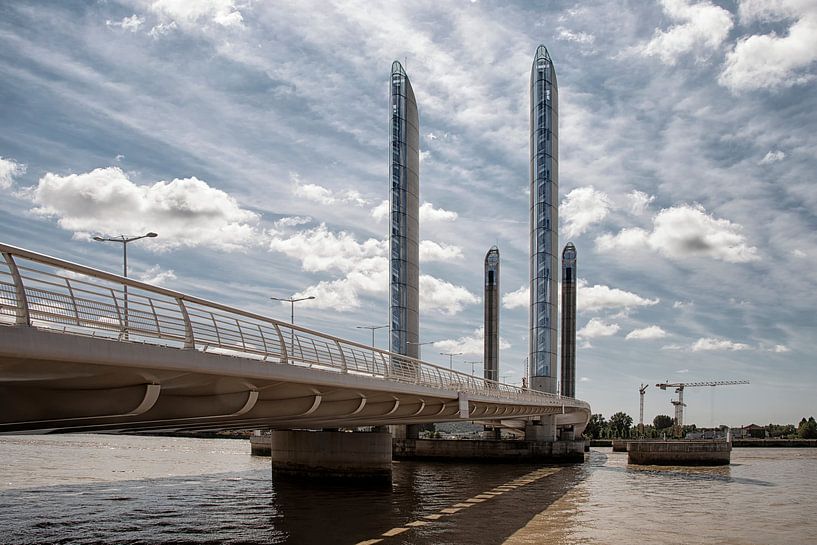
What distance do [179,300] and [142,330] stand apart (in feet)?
5.04

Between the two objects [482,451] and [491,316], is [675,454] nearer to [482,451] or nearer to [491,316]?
[482,451]

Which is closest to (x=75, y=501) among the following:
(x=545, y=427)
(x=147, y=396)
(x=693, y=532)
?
(x=147, y=396)

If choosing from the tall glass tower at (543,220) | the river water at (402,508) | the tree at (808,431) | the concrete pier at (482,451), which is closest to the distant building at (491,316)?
the tall glass tower at (543,220)

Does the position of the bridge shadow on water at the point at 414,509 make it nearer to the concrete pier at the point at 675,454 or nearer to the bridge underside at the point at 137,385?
the bridge underside at the point at 137,385

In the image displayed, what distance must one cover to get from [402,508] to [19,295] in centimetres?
2450

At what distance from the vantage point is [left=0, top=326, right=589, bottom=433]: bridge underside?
14070mm

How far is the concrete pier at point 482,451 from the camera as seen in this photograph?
75.2 metres

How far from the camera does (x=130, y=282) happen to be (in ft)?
52.2

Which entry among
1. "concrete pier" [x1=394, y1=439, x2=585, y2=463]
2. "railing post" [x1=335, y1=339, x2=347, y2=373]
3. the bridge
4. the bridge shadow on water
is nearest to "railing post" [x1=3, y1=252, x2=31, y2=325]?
the bridge

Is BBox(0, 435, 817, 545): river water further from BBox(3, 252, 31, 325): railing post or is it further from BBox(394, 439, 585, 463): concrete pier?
BBox(394, 439, 585, 463): concrete pier

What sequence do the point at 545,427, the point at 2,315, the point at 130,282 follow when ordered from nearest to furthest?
the point at 2,315, the point at 130,282, the point at 545,427

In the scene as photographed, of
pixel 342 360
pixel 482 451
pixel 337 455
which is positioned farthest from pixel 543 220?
pixel 342 360

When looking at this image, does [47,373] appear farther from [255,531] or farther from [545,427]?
[545,427]

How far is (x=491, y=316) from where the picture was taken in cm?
12162
